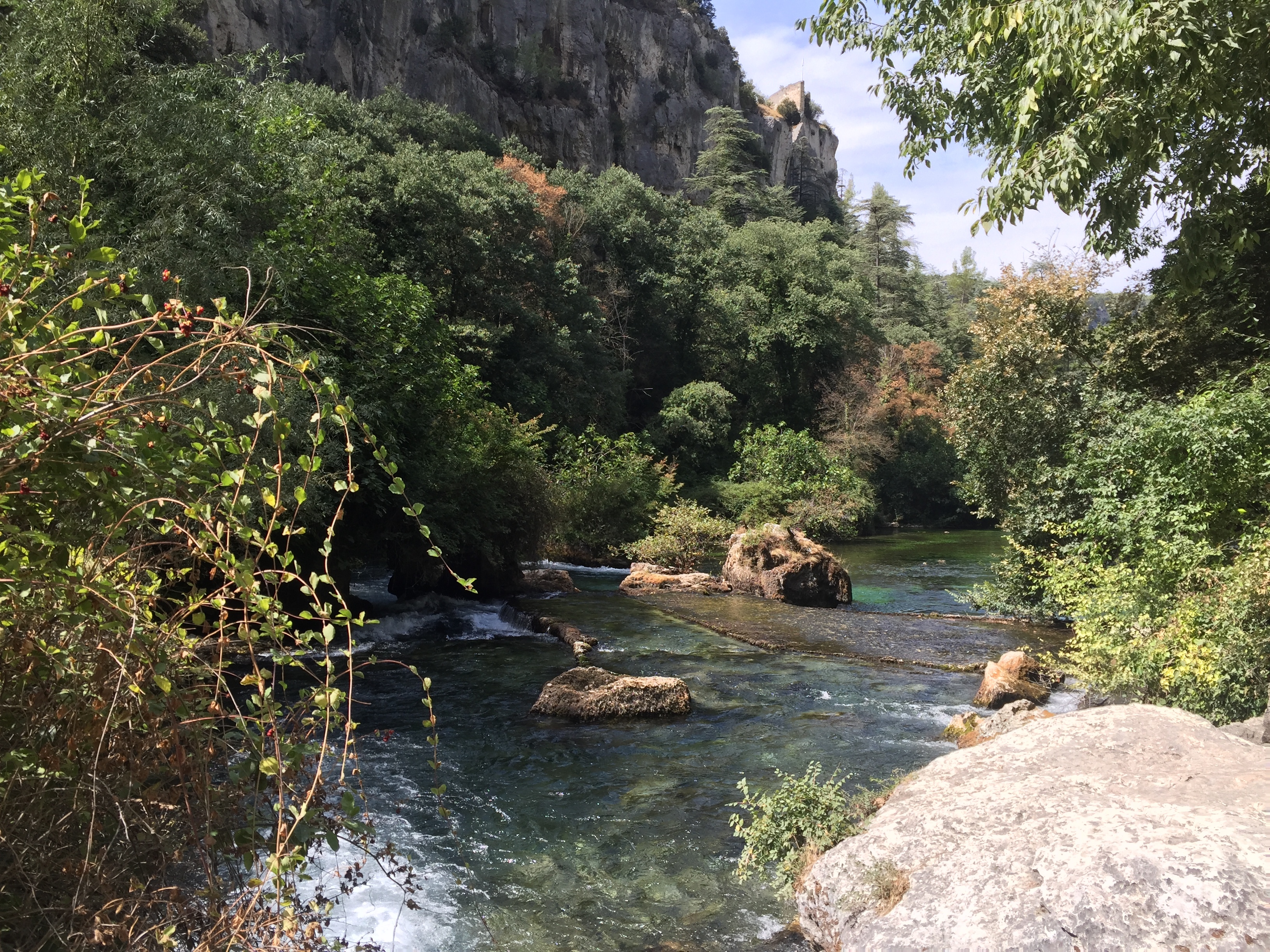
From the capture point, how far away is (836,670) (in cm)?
1178

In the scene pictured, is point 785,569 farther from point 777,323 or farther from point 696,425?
point 777,323

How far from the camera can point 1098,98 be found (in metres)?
7.55

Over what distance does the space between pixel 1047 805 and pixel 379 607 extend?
13384 millimetres

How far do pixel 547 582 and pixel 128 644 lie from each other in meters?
16.5

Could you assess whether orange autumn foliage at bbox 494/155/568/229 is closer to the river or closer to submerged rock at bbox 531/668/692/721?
the river

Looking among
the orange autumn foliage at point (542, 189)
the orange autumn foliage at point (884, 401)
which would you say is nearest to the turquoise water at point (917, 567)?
the orange autumn foliage at point (884, 401)

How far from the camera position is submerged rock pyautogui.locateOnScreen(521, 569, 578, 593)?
18.5 metres

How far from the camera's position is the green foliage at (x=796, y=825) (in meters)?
5.54

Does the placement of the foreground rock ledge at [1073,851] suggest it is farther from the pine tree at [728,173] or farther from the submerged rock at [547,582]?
the pine tree at [728,173]

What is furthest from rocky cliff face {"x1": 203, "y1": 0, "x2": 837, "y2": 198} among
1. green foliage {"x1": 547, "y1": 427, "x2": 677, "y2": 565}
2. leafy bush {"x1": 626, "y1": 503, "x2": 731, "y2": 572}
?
leafy bush {"x1": 626, "y1": 503, "x2": 731, "y2": 572}

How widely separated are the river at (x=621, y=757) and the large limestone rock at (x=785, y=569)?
4.56 feet

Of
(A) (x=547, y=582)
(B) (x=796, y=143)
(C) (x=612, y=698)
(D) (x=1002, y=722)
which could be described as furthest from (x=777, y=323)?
(B) (x=796, y=143)

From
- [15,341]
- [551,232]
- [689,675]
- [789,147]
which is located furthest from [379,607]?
[789,147]

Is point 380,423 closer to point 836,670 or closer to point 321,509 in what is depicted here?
point 321,509
